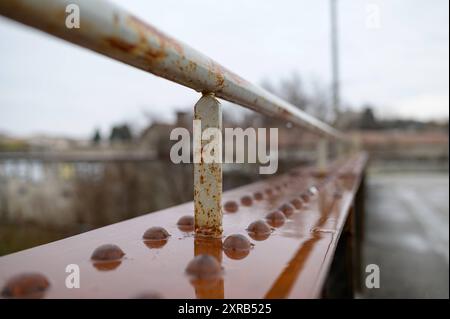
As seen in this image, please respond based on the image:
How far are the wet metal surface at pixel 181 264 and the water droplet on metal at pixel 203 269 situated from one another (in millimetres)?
18

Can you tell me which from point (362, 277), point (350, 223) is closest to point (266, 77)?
point (362, 277)

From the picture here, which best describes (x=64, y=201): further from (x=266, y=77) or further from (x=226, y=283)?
(x=226, y=283)

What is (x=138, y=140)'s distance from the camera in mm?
23281

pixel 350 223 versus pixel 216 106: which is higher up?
pixel 216 106

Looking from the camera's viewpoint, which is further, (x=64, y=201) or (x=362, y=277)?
(x=64, y=201)

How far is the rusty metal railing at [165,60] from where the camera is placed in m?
0.63

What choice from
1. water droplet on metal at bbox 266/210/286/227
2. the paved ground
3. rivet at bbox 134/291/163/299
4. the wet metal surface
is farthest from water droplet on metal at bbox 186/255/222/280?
the paved ground

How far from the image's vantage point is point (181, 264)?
1026 mm

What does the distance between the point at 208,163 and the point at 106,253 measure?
1.36 feet

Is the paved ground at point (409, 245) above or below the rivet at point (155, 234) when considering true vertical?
below

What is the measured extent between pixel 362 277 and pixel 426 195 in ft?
24.0

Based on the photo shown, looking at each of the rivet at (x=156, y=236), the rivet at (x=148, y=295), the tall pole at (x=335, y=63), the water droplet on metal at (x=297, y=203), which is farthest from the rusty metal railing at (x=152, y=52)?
the tall pole at (x=335, y=63)

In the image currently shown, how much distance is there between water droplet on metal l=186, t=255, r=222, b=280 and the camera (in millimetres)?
939

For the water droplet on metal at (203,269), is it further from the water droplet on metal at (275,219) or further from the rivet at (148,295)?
the water droplet on metal at (275,219)
